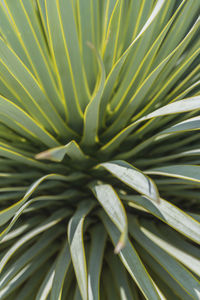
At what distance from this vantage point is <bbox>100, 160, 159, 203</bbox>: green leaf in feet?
2.41

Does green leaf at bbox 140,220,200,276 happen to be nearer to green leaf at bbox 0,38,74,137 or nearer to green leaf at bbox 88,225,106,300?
green leaf at bbox 88,225,106,300

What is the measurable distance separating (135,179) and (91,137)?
0.30 m

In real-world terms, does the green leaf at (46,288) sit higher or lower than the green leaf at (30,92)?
lower

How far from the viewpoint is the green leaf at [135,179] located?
0.74 metres

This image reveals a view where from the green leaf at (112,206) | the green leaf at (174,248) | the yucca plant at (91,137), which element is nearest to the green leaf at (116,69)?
the yucca plant at (91,137)

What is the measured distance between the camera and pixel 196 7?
3.70 ft

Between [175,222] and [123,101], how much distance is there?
0.49m

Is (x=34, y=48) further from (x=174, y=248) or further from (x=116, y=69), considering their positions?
(x=174, y=248)

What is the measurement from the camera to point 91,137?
1.08m

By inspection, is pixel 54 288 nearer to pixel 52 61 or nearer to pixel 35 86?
pixel 35 86

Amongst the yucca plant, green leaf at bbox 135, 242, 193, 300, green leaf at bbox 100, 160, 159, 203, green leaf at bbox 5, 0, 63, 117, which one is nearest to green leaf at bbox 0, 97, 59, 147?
the yucca plant

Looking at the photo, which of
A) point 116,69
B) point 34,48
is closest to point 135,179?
point 116,69

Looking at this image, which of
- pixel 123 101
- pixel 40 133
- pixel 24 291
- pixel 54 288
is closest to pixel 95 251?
pixel 54 288

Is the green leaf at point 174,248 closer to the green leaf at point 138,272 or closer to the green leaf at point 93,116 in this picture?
the green leaf at point 138,272
